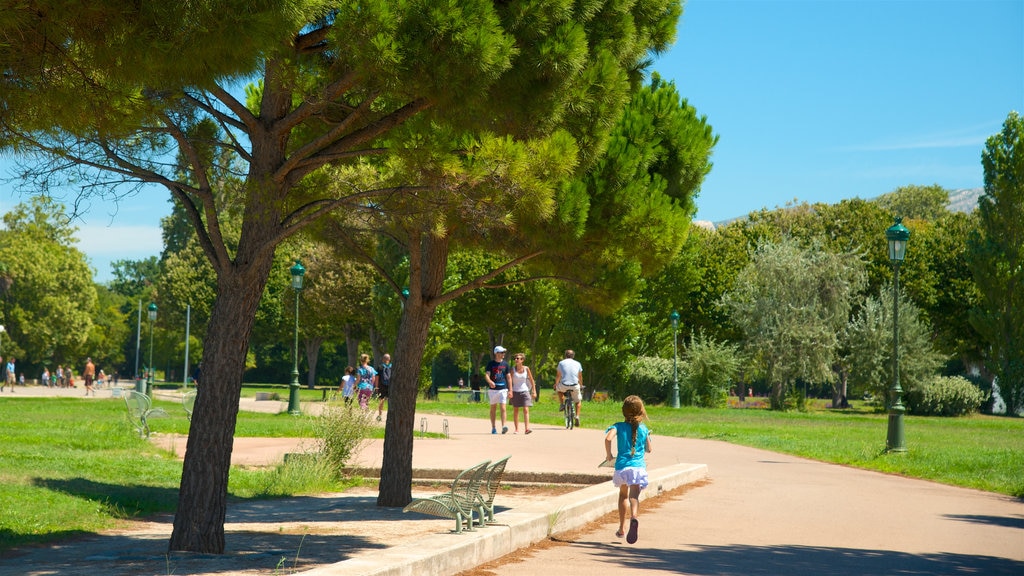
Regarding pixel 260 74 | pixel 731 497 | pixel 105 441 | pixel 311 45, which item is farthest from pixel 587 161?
pixel 105 441

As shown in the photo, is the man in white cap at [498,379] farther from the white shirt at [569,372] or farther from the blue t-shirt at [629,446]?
the blue t-shirt at [629,446]

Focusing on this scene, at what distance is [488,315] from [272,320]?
18.2m

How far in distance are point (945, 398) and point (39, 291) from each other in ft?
190

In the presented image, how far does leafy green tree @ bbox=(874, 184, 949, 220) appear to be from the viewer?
2970 inches

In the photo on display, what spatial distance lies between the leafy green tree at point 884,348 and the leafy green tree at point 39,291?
5143 cm

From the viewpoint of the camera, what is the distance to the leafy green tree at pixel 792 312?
44.6m

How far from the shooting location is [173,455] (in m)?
16.0

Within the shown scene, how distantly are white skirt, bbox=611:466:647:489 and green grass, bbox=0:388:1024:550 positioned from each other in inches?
195

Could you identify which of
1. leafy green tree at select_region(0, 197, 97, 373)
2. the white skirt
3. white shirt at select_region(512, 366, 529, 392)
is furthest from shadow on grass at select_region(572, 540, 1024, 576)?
leafy green tree at select_region(0, 197, 97, 373)

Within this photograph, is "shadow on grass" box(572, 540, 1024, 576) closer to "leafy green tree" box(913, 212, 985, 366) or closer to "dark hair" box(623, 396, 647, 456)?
"dark hair" box(623, 396, 647, 456)

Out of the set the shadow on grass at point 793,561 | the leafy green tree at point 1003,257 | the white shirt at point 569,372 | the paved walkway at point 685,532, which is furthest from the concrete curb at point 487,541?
the leafy green tree at point 1003,257

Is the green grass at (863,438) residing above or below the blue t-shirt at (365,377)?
below

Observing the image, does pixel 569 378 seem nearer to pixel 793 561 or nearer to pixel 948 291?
pixel 793 561

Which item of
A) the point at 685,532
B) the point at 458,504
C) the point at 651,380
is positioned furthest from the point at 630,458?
the point at 651,380
